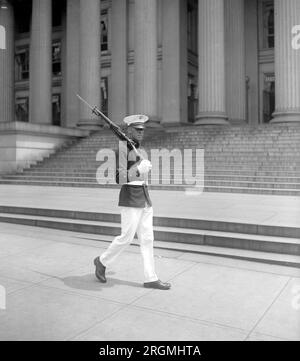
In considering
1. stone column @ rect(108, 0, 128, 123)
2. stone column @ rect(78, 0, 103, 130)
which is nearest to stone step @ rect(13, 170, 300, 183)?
stone column @ rect(78, 0, 103, 130)

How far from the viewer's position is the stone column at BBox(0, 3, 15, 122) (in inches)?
1095

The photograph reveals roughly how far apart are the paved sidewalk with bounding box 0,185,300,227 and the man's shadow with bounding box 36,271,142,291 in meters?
2.64

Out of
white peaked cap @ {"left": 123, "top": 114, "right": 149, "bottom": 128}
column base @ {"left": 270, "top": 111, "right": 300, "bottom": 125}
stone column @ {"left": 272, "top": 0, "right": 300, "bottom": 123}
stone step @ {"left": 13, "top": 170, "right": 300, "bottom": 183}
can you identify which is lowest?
stone step @ {"left": 13, "top": 170, "right": 300, "bottom": 183}

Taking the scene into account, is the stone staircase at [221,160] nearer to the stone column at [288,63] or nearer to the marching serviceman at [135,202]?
the stone column at [288,63]

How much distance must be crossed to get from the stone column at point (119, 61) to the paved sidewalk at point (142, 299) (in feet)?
66.4

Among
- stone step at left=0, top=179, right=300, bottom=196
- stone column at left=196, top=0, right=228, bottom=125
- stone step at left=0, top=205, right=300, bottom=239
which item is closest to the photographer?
stone step at left=0, top=205, right=300, bottom=239

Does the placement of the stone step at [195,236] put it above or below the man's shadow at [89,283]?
above

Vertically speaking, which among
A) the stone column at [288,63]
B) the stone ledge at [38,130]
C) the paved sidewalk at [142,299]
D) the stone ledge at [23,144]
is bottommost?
the paved sidewalk at [142,299]

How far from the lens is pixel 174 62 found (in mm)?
24031

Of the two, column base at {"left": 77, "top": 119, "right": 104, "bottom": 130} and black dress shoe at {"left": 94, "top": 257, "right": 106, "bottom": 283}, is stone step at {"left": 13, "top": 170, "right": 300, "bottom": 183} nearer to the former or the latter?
column base at {"left": 77, "top": 119, "right": 104, "bottom": 130}

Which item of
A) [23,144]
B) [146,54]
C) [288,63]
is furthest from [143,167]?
[146,54]

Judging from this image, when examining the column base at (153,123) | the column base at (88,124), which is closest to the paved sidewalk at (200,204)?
the column base at (153,123)

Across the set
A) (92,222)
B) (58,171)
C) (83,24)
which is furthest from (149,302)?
(83,24)

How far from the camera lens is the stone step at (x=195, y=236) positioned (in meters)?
6.08
